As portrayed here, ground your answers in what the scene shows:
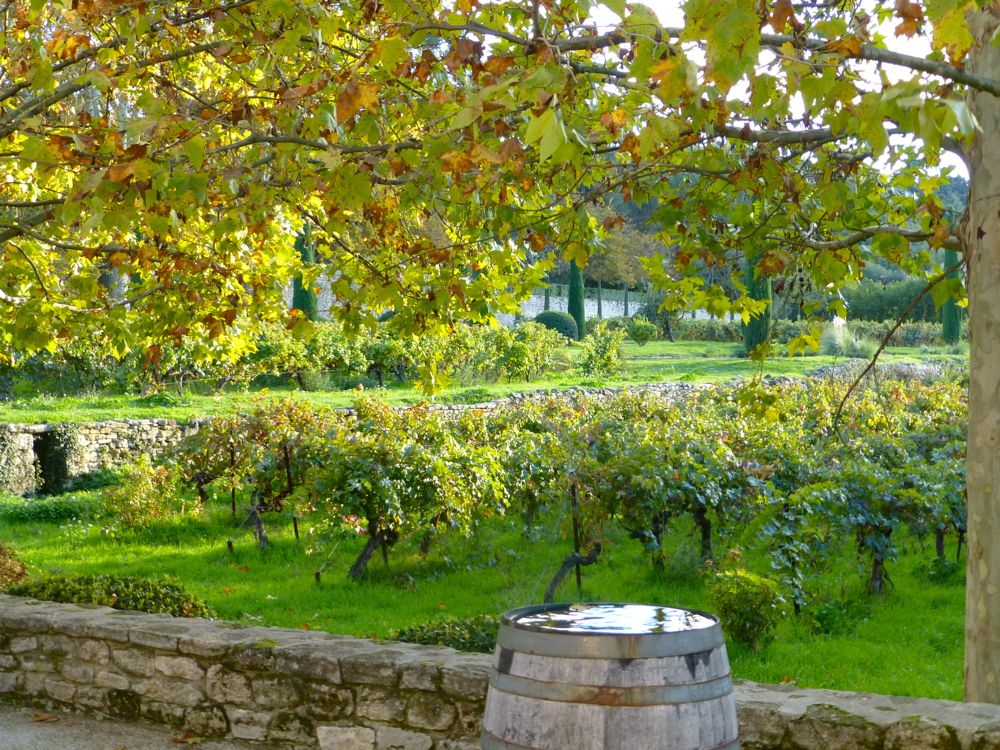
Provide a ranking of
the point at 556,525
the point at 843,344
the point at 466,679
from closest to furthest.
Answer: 1. the point at 466,679
2. the point at 556,525
3. the point at 843,344

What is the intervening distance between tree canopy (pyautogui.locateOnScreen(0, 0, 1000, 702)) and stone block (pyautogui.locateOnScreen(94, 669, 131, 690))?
92.2 inches

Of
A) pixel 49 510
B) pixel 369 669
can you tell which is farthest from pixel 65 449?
pixel 369 669

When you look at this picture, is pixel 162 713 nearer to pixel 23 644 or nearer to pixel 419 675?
pixel 23 644

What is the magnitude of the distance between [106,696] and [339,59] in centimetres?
470

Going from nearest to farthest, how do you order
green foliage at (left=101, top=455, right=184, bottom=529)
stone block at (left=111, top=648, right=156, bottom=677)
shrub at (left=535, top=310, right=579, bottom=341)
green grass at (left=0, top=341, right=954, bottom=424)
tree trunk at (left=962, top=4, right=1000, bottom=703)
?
tree trunk at (left=962, top=4, right=1000, bottom=703), stone block at (left=111, top=648, right=156, bottom=677), green foliage at (left=101, top=455, right=184, bottom=529), green grass at (left=0, top=341, right=954, bottom=424), shrub at (left=535, top=310, right=579, bottom=341)

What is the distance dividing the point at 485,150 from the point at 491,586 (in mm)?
5356

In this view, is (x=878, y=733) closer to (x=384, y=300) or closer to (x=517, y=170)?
(x=517, y=170)

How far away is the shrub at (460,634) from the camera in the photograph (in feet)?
17.8

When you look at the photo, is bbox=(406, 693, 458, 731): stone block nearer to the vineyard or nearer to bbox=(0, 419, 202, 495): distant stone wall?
the vineyard

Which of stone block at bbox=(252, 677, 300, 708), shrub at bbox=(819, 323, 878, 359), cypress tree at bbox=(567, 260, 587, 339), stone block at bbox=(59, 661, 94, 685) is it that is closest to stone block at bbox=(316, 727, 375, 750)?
stone block at bbox=(252, 677, 300, 708)

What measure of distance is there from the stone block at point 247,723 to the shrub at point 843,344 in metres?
28.1

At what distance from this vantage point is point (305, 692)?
16.0 feet

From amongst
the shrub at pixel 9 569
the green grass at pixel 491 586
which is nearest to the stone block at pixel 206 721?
the green grass at pixel 491 586

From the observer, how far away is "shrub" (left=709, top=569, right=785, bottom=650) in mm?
6922
